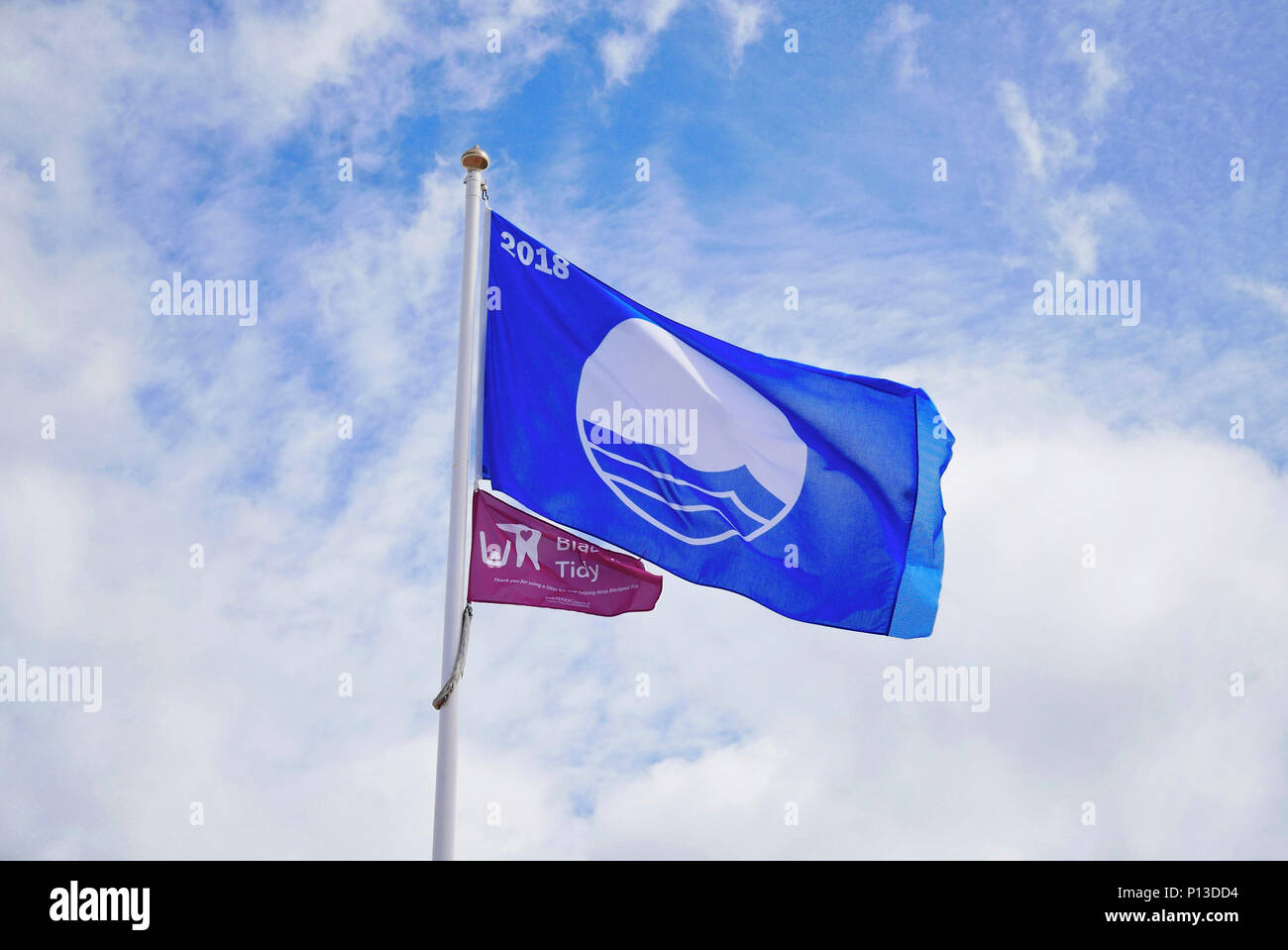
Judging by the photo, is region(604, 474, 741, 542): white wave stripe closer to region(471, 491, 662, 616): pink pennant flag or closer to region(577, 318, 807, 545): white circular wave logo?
region(577, 318, 807, 545): white circular wave logo

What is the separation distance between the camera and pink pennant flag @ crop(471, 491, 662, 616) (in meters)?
12.1

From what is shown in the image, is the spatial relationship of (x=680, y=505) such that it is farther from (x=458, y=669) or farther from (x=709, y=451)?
(x=458, y=669)

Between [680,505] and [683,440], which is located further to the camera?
[683,440]

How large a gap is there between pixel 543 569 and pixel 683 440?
2290mm

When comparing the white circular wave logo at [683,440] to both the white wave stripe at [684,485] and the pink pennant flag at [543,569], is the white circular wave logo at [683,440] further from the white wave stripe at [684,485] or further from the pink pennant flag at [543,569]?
the pink pennant flag at [543,569]

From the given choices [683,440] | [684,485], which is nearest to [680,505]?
[684,485]

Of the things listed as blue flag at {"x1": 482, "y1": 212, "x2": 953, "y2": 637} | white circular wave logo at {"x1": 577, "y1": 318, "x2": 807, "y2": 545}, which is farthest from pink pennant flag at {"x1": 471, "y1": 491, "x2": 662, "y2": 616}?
white circular wave logo at {"x1": 577, "y1": 318, "x2": 807, "y2": 545}

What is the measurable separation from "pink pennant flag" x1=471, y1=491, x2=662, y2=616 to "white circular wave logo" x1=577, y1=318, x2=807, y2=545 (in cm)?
73

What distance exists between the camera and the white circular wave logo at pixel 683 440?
42.8ft

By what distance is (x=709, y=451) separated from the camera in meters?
13.6

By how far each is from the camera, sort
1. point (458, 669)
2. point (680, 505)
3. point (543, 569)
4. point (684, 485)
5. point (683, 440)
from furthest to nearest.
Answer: point (683, 440), point (684, 485), point (680, 505), point (543, 569), point (458, 669)
